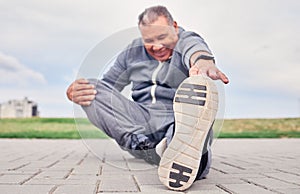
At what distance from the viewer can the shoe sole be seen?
63.9 inches

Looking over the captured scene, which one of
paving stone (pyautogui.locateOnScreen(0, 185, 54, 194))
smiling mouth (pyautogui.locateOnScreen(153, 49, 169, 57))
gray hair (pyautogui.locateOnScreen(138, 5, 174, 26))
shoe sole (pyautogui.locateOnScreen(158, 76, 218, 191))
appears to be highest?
gray hair (pyautogui.locateOnScreen(138, 5, 174, 26))

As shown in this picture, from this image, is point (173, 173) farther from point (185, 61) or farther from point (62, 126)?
point (62, 126)

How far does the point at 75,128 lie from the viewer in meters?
8.22

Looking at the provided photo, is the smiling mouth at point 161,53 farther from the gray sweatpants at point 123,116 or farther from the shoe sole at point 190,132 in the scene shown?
the shoe sole at point 190,132

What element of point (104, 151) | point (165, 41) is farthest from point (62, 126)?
point (165, 41)

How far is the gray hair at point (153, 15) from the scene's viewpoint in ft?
7.22

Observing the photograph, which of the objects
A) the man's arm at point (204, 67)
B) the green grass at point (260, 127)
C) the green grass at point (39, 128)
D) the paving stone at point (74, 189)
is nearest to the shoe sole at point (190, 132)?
the man's arm at point (204, 67)

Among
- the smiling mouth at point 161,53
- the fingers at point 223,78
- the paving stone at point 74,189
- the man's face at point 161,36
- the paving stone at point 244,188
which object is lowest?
the paving stone at point 74,189

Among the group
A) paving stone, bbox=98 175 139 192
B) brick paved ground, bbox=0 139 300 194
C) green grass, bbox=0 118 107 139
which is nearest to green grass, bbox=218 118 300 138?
green grass, bbox=0 118 107 139

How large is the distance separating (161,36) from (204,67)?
0.44 meters

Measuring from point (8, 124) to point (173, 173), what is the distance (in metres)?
7.82

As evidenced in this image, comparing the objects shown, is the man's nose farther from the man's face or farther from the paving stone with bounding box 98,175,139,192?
the paving stone with bounding box 98,175,139,192

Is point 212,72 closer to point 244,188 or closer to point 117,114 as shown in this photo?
point 244,188

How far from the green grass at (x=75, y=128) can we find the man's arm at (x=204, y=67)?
5.40 metres
